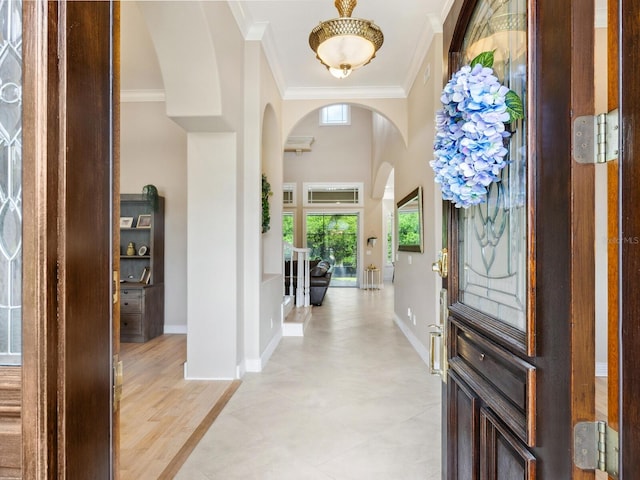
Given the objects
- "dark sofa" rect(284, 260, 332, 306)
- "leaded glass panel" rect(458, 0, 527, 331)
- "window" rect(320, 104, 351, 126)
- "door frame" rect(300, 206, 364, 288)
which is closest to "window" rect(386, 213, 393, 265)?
"door frame" rect(300, 206, 364, 288)

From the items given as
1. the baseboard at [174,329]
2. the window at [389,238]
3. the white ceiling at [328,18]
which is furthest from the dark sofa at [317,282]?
the window at [389,238]

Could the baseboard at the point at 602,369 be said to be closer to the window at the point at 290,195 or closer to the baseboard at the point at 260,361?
the baseboard at the point at 260,361

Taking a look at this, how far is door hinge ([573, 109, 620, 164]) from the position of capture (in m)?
0.68

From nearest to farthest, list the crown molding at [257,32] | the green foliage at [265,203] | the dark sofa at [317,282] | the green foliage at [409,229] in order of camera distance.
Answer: the crown molding at [257,32], the green foliage at [409,229], the green foliage at [265,203], the dark sofa at [317,282]

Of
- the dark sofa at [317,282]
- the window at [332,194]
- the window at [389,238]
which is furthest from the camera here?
the window at [389,238]

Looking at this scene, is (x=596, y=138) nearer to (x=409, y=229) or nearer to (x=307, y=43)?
(x=307, y=43)

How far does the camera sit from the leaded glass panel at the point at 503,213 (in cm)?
98

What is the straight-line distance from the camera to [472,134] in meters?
1.04

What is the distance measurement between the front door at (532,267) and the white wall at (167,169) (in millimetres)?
4784

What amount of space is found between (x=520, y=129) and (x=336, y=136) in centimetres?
1121

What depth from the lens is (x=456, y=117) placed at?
1139 millimetres

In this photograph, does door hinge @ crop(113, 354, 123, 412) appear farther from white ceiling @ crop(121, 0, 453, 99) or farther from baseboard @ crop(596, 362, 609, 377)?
white ceiling @ crop(121, 0, 453, 99)

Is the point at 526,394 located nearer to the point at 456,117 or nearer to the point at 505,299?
the point at 505,299

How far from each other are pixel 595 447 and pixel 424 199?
144 inches
